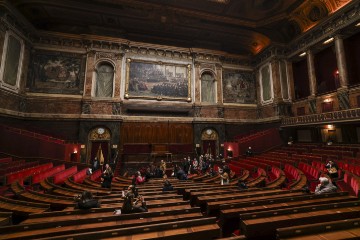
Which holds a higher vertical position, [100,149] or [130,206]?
[100,149]

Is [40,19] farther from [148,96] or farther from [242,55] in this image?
[242,55]

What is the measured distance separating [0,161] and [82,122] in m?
6.91

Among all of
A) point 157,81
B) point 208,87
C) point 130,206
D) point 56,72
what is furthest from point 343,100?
point 56,72

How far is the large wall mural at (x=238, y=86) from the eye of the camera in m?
20.8

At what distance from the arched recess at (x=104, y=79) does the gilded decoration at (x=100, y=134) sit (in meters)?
3.28

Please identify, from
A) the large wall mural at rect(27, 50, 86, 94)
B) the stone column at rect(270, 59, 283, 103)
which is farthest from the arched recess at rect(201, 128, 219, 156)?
the large wall mural at rect(27, 50, 86, 94)

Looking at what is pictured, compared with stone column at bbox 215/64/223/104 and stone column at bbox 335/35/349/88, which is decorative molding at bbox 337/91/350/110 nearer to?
stone column at bbox 335/35/349/88

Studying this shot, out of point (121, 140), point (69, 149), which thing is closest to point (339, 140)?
point (121, 140)

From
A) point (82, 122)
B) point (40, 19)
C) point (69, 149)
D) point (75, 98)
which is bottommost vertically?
point (69, 149)

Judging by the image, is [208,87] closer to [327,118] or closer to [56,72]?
[327,118]

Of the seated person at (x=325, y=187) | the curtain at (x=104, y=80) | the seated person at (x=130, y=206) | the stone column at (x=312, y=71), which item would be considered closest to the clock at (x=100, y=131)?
the curtain at (x=104, y=80)

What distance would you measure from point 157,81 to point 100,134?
25.0 ft

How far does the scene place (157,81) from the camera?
18.9 metres

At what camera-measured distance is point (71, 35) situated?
17.1 metres
